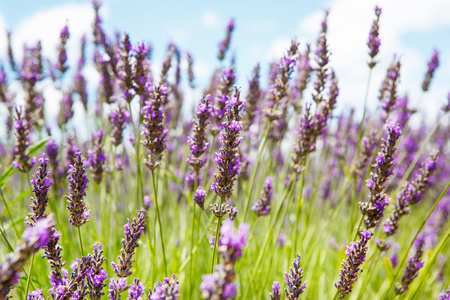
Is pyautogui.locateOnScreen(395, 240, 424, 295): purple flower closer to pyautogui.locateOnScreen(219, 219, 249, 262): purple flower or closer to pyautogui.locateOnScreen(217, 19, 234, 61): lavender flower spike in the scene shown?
pyautogui.locateOnScreen(219, 219, 249, 262): purple flower

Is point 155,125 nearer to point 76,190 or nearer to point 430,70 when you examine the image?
point 76,190

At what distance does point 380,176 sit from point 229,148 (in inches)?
30.7

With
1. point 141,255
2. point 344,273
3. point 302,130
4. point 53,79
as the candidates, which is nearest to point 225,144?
point 344,273

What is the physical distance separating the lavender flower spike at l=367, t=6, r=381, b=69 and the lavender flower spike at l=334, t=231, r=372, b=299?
156 cm

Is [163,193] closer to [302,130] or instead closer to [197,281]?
[197,281]

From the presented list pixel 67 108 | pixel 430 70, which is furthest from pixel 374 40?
pixel 67 108

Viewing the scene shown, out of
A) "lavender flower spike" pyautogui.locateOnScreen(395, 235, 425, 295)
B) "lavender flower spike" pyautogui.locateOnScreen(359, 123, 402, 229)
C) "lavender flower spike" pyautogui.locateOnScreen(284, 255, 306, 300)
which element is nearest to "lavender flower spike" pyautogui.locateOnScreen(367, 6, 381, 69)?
"lavender flower spike" pyautogui.locateOnScreen(359, 123, 402, 229)

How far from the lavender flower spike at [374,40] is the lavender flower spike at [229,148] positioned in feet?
4.60

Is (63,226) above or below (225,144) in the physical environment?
above

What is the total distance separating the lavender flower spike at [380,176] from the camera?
5.38 ft

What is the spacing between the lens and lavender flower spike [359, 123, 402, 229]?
1.64 metres

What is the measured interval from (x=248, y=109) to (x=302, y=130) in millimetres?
605

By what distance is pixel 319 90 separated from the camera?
8.00 ft

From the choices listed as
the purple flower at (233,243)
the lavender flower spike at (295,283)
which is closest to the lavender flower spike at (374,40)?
the lavender flower spike at (295,283)
